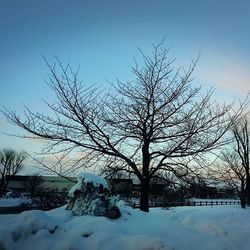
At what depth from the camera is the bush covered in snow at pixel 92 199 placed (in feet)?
23.7

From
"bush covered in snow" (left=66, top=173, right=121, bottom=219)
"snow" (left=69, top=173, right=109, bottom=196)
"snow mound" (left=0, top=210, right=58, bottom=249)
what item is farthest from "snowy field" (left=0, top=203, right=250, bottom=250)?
"snow" (left=69, top=173, right=109, bottom=196)

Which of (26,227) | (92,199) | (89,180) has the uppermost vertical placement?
(89,180)

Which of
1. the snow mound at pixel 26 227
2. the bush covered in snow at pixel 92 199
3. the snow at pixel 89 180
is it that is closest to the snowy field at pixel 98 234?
the snow mound at pixel 26 227

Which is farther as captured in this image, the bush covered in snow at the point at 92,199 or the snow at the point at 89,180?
the snow at the point at 89,180

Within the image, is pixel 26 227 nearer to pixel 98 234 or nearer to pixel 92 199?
pixel 98 234

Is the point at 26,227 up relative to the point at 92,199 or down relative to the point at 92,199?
down

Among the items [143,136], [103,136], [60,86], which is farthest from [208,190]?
[60,86]

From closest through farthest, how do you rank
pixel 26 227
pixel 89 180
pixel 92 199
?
pixel 26 227
pixel 92 199
pixel 89 180

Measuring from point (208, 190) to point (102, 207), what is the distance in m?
4.35

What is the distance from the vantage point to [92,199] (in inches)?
295

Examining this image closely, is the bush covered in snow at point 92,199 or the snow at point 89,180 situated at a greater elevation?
the snow at point 89,180

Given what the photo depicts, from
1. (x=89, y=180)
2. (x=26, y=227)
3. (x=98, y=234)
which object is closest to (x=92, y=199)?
(x=89, y=180)

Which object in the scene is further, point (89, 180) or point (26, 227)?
point (89, 180)

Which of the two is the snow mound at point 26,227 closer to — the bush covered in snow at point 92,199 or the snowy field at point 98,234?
the snowy field at point 98,234
